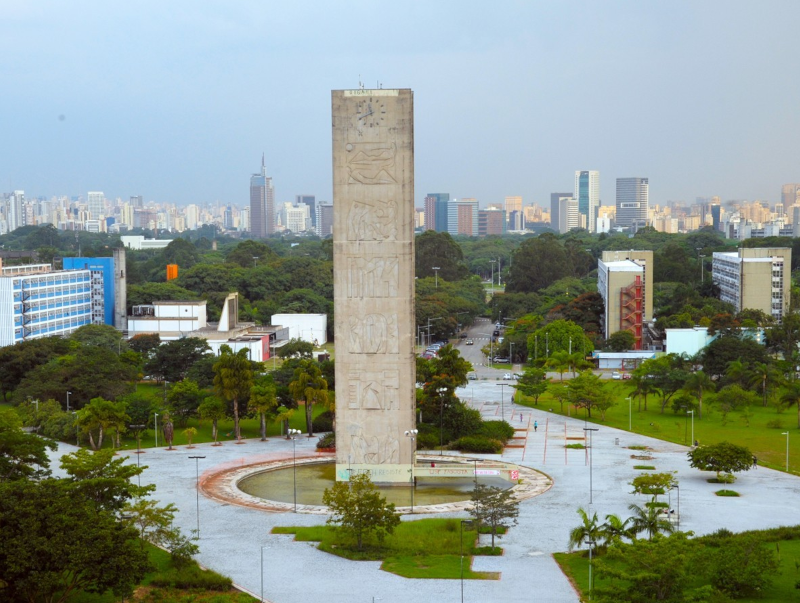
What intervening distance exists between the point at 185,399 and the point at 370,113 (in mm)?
15201

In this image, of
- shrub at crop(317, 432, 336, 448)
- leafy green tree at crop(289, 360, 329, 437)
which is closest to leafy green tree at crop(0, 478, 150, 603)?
shrub at crop(317, 432, 336, 448)

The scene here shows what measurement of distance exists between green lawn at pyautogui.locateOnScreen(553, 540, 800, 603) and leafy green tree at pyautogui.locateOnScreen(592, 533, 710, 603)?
3.43 feet

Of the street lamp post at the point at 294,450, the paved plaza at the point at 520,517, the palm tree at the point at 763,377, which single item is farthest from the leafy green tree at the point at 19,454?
the palm tree at the point at 763,377

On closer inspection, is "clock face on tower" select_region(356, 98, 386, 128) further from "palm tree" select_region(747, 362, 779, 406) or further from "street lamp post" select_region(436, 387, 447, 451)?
"palm tree" select_region(747, 362, 779, 406)

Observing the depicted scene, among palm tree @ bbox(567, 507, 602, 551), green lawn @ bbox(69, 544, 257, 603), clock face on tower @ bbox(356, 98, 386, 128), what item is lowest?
green lawn @ bbox(69, 544, 257, 603)

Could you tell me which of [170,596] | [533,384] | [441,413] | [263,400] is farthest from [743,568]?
[533,384]

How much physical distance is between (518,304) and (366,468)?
4761cm

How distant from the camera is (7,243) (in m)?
141

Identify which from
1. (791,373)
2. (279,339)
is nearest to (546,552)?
(791,373)

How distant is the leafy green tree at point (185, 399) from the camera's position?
1510 inches

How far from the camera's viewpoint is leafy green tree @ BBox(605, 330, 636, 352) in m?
57.0

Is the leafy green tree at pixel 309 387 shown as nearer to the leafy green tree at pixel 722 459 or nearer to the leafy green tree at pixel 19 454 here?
the leafy green tree at pixel 19 454

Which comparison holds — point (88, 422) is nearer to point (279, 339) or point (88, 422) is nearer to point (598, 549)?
point (598, 549)

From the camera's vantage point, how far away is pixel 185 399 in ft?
126
